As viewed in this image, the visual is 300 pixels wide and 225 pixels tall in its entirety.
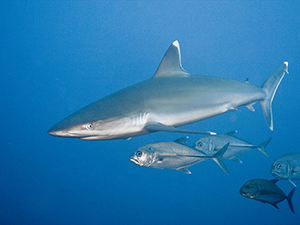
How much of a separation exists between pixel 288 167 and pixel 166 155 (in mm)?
2342

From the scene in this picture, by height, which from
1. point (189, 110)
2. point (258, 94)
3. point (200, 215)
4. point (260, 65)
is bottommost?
point (200, 215)

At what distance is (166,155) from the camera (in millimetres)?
3656

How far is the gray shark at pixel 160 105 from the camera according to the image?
9.05ft

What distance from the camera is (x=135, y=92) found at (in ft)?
10.7

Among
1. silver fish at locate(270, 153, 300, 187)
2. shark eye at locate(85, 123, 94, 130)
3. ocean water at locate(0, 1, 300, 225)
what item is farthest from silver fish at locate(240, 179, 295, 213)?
ocean water at locate(0, 1, 300, 225)

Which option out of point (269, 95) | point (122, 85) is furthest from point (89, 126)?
point (122, 85)

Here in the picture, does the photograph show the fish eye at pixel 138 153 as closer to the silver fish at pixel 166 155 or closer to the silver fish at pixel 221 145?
the silver fish at pixel 166 155

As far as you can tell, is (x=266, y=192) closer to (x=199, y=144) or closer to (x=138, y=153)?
(x=199, y=144)

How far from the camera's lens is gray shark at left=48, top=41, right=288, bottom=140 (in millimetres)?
2760

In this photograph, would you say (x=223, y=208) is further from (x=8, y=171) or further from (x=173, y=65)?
(x=8, y=171)

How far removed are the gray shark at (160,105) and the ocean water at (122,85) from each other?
10638 millimetres

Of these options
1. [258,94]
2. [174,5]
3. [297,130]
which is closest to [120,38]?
[174,5]

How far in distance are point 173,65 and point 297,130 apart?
1734cm

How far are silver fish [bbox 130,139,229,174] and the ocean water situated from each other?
10.5 m
